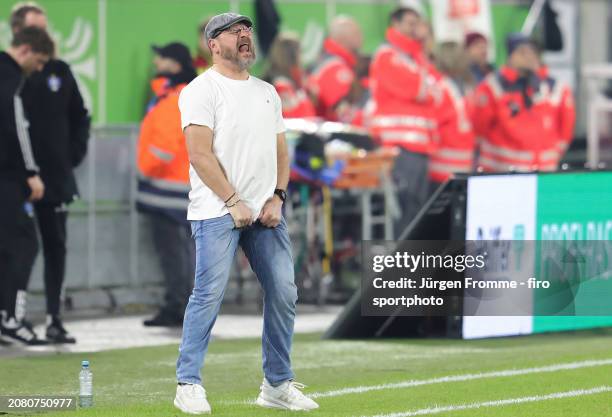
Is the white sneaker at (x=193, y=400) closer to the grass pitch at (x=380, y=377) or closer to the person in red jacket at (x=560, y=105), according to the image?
the grass pitch at (x=380, y=377)

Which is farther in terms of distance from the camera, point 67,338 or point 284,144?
point 67,338

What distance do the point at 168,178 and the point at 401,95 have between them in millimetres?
3735

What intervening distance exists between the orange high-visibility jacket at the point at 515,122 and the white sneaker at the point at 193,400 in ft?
34.4

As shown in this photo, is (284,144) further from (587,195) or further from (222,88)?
(587,195)

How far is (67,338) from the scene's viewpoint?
1280 centimetres

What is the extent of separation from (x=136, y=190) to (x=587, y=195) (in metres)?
4.30

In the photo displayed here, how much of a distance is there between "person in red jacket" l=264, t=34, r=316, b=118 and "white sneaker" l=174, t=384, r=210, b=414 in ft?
27.4

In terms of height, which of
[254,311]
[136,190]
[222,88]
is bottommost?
[254,311]

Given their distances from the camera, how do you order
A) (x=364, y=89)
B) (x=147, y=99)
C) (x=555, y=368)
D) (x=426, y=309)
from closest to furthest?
(x=555, y=368) → (x=426, y=309) → (x=147, y=99) → (x=364, y=89)

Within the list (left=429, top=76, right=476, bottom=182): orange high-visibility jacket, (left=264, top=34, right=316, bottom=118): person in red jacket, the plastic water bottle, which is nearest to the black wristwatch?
the plastic water bottle

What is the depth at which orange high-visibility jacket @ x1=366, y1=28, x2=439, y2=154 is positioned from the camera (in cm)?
1703

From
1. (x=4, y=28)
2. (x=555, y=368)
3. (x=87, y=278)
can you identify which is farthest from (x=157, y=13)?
(x=555, y=368)

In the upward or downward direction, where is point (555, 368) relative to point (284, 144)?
downward

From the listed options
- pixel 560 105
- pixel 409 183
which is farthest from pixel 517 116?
pixel 409 183
